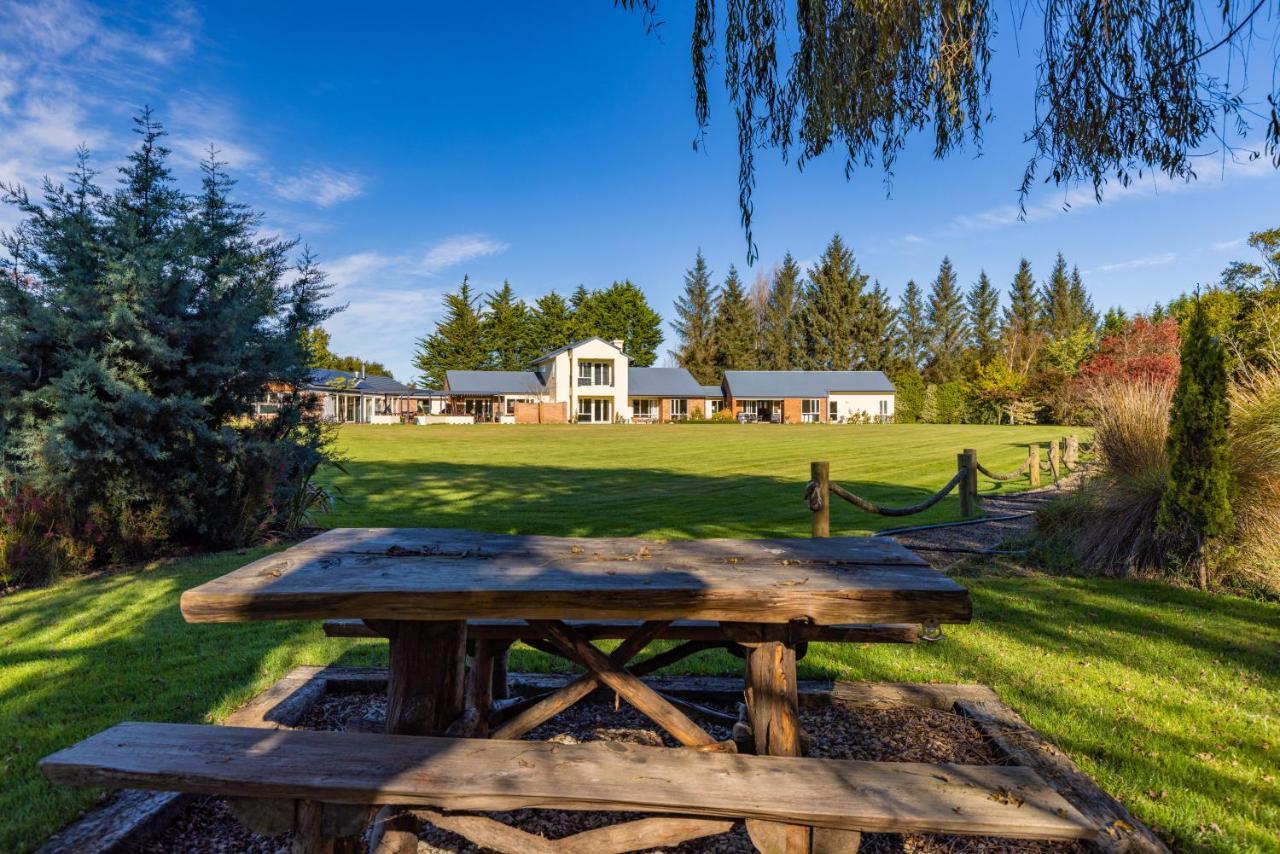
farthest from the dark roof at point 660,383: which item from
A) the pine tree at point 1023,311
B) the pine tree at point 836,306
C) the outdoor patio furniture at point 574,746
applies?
the outdoor patio furniture at point 574,746

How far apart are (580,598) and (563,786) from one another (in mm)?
547

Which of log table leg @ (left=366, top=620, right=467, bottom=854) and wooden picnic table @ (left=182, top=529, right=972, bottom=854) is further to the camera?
log table leg @ (left=366, top=620, right=467, bottom=854)

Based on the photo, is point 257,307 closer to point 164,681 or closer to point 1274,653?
point 164,681

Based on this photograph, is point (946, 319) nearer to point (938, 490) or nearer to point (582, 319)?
point (582, 319)

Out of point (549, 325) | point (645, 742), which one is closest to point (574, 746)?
point (645, 742)

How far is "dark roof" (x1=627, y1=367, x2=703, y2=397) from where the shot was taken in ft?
176

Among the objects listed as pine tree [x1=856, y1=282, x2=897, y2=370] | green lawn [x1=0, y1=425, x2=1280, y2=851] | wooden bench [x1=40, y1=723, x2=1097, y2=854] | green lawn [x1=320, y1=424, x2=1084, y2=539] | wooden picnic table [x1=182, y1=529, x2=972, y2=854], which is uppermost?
pine tree [x1=856, y1=282, x2=897, y2=370]

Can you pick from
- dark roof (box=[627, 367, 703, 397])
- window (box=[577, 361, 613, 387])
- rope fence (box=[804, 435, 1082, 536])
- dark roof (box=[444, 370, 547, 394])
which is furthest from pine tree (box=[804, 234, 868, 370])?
rope fence (box=[804, 435, 1082, 536])

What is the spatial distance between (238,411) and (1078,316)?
8027 cm

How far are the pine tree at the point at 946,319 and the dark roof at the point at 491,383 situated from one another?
40.9 meters

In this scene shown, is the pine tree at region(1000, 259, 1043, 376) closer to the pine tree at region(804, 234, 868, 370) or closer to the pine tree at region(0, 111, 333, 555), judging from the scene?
the pine tree at region(804, 234, 868, 370)

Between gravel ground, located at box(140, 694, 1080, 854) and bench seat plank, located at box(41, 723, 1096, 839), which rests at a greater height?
bench seat plank, located at box(41, 723, 1096, 839)

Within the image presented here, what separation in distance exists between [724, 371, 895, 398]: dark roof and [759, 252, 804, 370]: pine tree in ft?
29.1

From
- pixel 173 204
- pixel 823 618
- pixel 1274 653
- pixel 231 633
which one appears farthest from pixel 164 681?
pixel 1274 653
